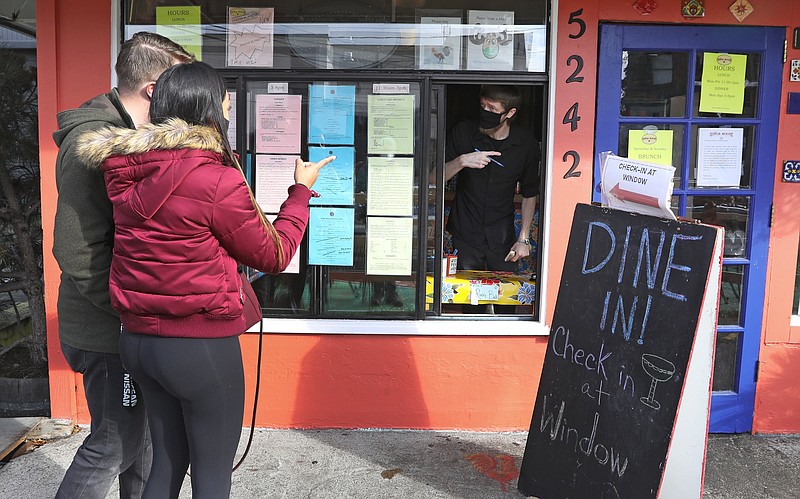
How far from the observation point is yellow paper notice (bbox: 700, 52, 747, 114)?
13.8 feet

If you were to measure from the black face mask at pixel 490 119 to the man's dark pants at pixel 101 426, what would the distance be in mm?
2738

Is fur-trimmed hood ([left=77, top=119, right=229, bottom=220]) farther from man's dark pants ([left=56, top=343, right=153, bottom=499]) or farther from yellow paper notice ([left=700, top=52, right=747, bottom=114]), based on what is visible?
yellow paper notice ([left=700, top=52, right=747, bottom=114])

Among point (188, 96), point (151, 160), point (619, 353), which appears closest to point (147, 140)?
point (151, 160)

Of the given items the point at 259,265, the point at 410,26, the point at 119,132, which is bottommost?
the point at 259,265

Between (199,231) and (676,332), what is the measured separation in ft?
5.96

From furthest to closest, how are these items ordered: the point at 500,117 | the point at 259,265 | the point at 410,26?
the point at 500,117
the point at 410,26
the point at 259,265

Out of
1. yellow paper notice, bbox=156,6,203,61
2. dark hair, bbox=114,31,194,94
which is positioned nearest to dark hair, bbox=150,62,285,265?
dark hair, bbox=114,31,194,94

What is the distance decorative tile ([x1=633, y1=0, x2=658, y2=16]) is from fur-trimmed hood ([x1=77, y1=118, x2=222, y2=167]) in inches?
106

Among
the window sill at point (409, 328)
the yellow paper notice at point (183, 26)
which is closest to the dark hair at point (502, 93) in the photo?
the window sill at point (409, 328)

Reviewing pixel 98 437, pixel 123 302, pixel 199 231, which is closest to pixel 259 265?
pixel 199 231

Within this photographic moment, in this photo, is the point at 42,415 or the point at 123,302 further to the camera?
the point at 42,415

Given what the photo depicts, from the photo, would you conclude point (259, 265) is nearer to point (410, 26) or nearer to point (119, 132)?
point (119, 132)

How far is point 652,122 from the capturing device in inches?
167

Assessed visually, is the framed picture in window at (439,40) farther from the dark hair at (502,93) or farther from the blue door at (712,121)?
the blue door at (712,121)
